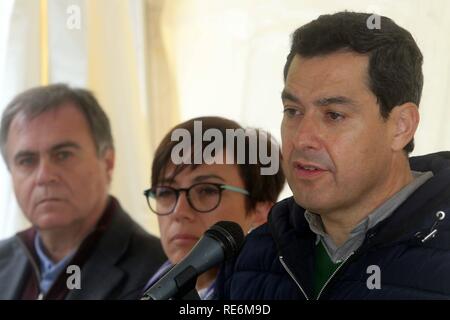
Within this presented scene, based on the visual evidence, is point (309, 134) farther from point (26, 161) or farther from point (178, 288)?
point (26, 161)

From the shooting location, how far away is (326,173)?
107cm

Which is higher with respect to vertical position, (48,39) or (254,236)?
(48,39)

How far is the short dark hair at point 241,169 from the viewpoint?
1.31 meters

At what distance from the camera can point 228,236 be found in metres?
0.90

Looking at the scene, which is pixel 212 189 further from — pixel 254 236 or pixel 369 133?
pixel 369 133

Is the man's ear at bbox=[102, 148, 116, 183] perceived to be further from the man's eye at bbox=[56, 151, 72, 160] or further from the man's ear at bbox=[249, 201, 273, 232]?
the man's ear at bbox=[249, 201, 273, 232]

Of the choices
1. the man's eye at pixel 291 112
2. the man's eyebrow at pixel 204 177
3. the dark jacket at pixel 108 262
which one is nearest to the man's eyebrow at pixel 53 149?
the dark jacket at pixel 108 262

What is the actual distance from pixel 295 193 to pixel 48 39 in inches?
27.1

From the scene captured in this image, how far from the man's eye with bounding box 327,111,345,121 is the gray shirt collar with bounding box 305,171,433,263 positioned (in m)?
0.15

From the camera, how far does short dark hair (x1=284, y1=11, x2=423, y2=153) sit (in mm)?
1065

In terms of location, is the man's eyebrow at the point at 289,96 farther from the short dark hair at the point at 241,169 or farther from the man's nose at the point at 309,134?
the short dark hair at the point at 241,169
